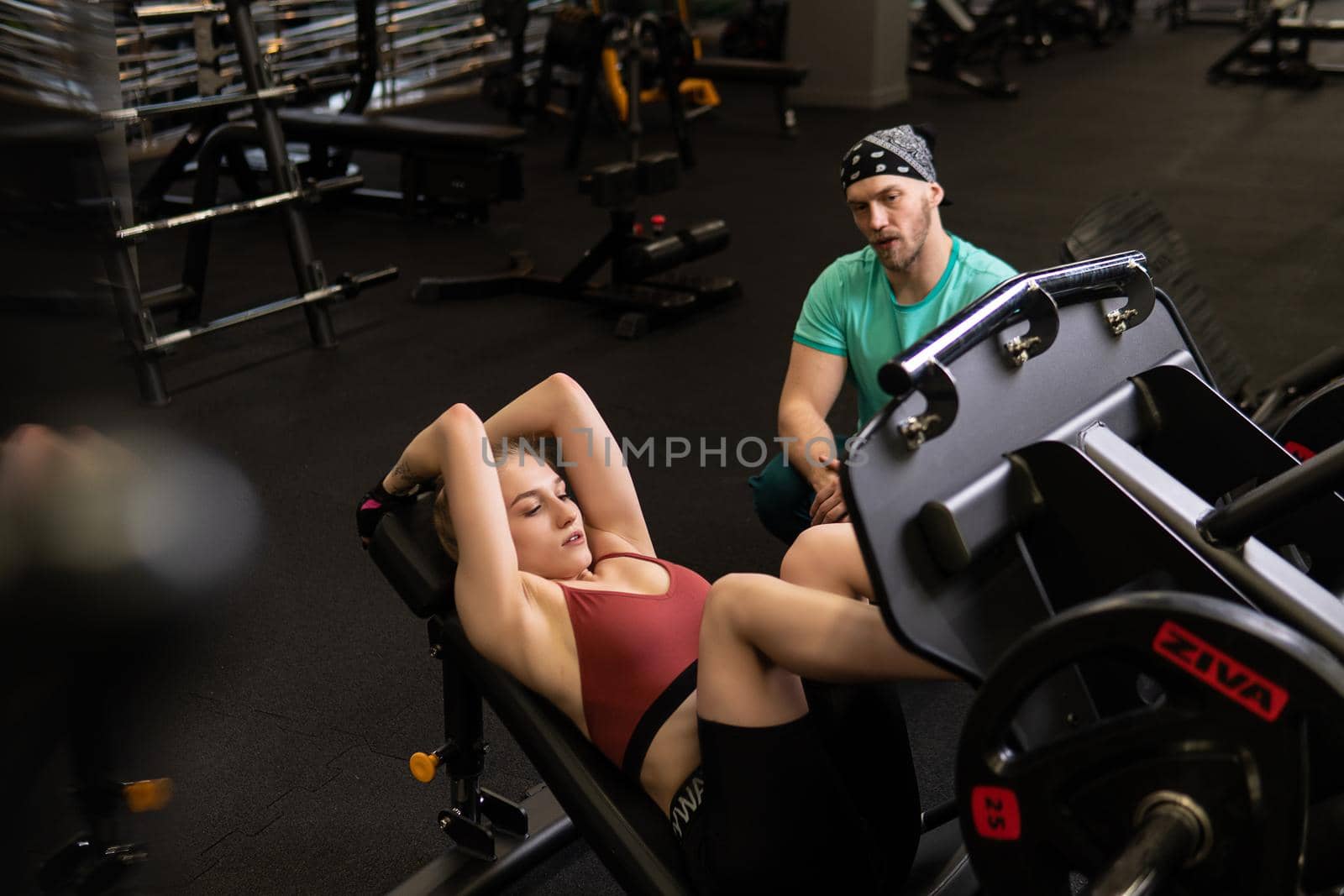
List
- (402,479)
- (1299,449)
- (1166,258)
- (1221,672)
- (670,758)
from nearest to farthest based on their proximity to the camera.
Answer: (1221,672), (670,758), (402,479), (1299,449), (1166,258)

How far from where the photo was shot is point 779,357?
391 centimetres

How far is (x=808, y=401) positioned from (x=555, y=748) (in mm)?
899

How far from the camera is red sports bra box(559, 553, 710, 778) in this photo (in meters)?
1.50

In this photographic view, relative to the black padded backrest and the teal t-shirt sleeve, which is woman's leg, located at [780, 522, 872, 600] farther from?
the teal t-shirt sleeve

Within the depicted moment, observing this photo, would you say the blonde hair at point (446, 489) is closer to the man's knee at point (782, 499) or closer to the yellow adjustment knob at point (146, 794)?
the man's knee at point (782, 499)

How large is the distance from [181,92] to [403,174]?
227 cm

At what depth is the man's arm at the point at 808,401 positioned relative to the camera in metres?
2.12

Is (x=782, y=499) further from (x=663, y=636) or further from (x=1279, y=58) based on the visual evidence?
(x=1279, y=58)

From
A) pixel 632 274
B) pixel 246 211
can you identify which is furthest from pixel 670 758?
pixel 246 211

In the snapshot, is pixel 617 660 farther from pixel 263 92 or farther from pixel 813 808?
pixel 263 92

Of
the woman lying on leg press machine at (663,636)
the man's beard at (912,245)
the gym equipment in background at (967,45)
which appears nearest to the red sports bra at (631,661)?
the woman lying on leg press machine at (663,636)

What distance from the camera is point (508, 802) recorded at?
5.73 feet

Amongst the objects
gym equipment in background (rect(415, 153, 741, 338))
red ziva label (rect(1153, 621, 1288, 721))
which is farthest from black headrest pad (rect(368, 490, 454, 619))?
gym equipment in background (rect(415, 153, 741, 338))

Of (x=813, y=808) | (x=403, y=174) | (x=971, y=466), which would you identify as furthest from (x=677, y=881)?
(x=403, y=174)
